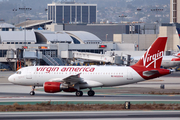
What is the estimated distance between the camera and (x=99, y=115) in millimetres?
34188

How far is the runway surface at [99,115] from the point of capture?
33.2m

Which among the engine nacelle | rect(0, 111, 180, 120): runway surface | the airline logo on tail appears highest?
the airline logo on tail

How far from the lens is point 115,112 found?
36062 millimetres

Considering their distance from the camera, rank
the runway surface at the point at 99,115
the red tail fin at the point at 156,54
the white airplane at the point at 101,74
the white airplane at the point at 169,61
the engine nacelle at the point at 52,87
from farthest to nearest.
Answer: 1. the white airplane at the point at 169,61
2. the red tail fin at the point at 156,54
3. the white airplane at the point at 101,74
4. the engine nacelle at the point at 52,87
5. the runway surface at the point at 99,115

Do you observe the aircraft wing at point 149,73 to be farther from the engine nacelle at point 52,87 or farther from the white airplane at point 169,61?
the white airplane at point 169,61

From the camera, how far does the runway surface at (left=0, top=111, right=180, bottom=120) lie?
3316cm

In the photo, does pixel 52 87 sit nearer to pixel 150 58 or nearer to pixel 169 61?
pixel 150 58

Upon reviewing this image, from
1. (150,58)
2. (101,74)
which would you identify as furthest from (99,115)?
(150,58)

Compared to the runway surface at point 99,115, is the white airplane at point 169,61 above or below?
above

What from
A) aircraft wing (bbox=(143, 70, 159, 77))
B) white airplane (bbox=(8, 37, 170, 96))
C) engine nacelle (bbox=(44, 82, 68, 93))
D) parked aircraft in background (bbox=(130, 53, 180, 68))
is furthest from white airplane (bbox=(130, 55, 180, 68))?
engine nacelle (bbox=(44, 82, 68, 93))

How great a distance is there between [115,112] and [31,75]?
17727 mm

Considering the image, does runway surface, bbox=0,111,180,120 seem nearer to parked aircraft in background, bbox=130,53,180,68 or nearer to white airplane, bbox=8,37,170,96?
white airplane, bbox=8,37,170,96

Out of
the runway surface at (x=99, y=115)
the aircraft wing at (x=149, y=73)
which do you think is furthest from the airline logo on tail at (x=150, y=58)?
the runway surface at (x=99, y=115)

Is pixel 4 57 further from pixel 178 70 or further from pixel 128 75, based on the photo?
pixel 128 75
